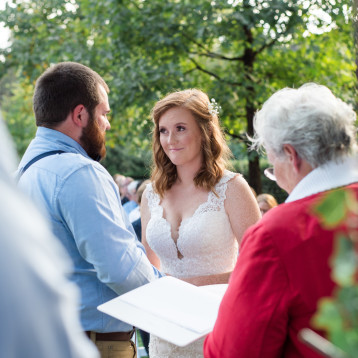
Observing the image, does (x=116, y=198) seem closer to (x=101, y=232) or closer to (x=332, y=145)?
(x=101, y=232)

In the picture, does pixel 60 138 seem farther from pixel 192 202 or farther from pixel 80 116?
pixel 192 202

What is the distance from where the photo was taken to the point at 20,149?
933 inches

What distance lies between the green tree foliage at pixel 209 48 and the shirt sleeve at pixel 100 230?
236 inches

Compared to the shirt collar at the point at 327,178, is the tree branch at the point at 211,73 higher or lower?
higher

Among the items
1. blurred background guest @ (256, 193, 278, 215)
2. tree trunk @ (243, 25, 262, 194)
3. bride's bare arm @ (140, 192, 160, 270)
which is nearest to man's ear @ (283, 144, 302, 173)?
bride's bare arm @ (140, 192, 160, 270)

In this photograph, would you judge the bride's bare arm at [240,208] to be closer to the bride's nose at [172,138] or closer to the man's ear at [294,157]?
the bride's nose at [172,138]

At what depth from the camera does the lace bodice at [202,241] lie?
10.4 ft

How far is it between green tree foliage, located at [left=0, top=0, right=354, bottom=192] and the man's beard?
5589mm

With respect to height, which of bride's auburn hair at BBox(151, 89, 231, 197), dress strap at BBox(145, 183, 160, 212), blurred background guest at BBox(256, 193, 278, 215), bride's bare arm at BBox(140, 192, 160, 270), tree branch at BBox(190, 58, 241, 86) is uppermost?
tree branch at BBox(190, 58, 241, 86)

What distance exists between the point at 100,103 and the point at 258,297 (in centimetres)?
136

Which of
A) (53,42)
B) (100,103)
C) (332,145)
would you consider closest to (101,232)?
(100,103)

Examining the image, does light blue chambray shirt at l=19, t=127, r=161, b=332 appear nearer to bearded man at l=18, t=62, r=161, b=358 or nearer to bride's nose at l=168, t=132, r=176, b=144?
bearded man at l=18, t=62, r=161, b=358

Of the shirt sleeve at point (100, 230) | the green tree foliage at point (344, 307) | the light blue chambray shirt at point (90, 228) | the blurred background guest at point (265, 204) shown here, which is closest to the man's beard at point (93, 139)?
the light blue chambray shirt at point (90, 228)

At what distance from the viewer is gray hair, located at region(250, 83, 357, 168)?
1713 millimetres
